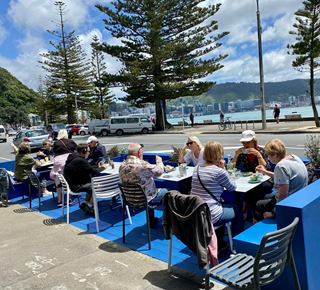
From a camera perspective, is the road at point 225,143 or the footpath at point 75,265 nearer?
the footpath at point 75,265

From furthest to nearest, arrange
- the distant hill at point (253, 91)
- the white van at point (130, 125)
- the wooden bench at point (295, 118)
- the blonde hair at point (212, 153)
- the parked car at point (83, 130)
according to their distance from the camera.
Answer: the distant hill at point (253, 91)
the parked car at point (83, 130)
the white van at point (130, 125)
the wooden bench at point (295, 118)
the blonde hair at point (212, 153)

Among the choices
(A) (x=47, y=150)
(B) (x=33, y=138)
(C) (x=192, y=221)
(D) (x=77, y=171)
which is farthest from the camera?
(B) (x=33, y=138)

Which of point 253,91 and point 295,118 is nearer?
point 295,118

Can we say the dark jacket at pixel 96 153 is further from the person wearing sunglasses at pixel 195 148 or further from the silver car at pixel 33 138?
the silver car at pixel 33 138

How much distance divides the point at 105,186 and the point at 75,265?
1.70 meters

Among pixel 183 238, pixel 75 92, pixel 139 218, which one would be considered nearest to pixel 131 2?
pixel 75 92

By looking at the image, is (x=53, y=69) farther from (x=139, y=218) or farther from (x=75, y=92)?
(x=139, y=218)

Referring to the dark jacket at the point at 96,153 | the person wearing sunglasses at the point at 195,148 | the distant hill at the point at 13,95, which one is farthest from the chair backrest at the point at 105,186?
the distant hill at the point at 13,95

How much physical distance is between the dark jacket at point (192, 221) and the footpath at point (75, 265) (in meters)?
0.50

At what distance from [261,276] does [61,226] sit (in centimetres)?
385

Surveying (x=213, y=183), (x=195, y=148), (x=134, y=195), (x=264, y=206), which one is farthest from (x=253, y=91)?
(x=213, y=183)

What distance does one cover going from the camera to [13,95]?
384 ft

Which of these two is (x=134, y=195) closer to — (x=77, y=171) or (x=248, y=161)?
(x=77, y=171)

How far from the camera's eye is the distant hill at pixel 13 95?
116 m
